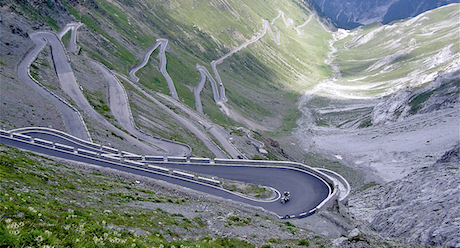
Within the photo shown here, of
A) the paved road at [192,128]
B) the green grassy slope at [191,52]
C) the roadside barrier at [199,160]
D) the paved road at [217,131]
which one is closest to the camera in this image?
the roadside barrier at [199,160]

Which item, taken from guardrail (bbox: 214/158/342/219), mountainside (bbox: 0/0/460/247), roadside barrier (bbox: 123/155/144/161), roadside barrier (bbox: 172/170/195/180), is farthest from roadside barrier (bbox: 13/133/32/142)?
guardrail (bbox: 214/158/342/219)

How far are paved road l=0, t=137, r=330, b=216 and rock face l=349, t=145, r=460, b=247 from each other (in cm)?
888

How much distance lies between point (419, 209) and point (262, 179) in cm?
2146

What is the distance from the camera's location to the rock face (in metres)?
29.3

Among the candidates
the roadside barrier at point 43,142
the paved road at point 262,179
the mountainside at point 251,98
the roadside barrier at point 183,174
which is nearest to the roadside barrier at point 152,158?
the paved road at point 262,179

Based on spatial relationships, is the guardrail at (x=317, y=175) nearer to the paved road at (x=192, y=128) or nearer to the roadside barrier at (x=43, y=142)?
the paved road at (x=192, y=128)

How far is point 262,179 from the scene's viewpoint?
4597 cm

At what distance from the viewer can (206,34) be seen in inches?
6698

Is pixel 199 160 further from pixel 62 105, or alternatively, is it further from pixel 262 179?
pixel 62 105

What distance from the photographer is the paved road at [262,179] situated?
3879 cm

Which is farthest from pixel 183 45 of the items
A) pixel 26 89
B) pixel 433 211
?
pixel 433 211

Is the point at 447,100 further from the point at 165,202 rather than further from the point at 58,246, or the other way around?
the point at 58,246

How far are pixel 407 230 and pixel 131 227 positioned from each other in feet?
105

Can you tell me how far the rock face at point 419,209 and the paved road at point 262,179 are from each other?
8.88m
